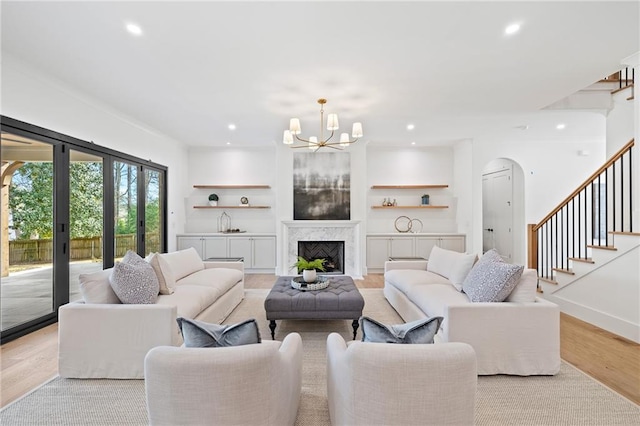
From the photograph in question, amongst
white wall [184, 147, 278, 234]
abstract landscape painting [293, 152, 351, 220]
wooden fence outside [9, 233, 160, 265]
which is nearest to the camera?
wooden fence outside [9, 233, 160, 265]

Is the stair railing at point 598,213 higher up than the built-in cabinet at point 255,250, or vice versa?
the stair railing at point 598,213

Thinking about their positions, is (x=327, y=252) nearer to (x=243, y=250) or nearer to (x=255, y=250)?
(x=255, y=250)

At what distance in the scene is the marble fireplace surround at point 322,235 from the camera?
21.1ft

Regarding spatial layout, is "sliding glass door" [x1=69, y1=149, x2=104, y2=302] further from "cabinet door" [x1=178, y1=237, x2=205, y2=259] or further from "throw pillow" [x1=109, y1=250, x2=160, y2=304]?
"cabinet door" [x1=178, y1=237, x2=205, y2=259]

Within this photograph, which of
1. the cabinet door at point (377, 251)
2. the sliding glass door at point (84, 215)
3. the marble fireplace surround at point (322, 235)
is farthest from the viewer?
the cabinet door at point (377, 251)

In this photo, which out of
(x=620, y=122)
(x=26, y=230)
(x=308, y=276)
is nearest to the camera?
(x=26, y=230)

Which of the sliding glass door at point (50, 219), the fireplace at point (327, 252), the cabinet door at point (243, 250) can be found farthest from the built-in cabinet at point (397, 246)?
the sliding glass door at point (50, 219)

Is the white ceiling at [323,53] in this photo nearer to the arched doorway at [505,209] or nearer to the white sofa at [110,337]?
the white sofa at [110,337]

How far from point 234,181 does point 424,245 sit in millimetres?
4503

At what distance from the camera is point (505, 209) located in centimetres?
723

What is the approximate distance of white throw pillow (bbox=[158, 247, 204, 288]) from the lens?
3.40m

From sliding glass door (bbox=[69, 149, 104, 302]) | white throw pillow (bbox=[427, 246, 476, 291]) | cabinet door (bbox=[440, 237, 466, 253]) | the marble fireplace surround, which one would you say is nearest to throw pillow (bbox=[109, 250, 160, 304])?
sliding glass door (bbox=[69, 149, 104, 302])

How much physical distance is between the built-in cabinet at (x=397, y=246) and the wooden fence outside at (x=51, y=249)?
451 centimetres

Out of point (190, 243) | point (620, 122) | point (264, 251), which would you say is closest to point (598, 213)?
point (620, 122)
